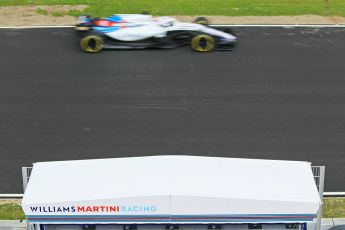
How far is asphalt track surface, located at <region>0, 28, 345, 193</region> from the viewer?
1541 centimetres

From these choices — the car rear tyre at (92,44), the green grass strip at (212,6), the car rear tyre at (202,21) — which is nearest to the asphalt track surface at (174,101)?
the car rear tyre at (92,44)

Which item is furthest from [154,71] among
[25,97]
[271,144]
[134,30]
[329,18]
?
[329,18]

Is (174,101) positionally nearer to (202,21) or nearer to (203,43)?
(203,43)

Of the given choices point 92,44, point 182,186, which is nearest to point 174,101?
point 92,44

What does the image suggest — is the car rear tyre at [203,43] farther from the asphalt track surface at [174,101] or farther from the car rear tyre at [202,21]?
the car rear tyre at [202,21]

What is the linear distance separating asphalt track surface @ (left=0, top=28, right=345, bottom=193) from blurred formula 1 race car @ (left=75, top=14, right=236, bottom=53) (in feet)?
1.23

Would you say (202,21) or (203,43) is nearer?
(203,43)

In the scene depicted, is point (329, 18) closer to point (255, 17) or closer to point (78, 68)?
point (255, 17)

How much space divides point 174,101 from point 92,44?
4.50 metres

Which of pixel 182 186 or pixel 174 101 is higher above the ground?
Answer: pixel 174 101

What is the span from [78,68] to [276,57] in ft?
21.4

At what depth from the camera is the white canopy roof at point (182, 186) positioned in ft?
29.7

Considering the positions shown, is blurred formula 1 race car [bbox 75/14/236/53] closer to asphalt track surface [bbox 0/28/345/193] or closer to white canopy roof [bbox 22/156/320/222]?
asphalt track surface [bbox 0/28/345/193]

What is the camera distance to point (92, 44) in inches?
810
